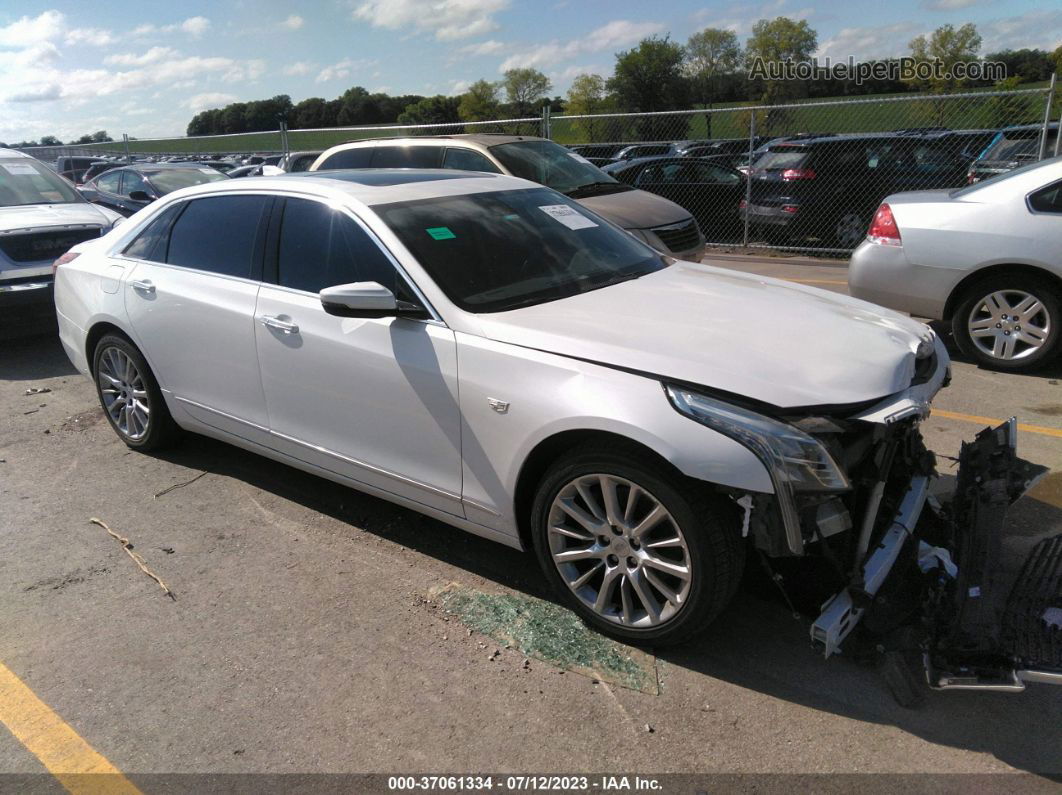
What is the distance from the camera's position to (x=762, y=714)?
273 cm

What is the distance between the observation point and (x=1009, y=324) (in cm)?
599

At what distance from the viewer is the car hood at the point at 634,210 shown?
328 inches

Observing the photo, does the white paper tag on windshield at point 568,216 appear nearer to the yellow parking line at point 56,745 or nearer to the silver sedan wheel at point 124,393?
the silver sedan wheel at point 124,393

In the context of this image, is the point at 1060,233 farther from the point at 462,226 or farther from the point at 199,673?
the point at 199,673

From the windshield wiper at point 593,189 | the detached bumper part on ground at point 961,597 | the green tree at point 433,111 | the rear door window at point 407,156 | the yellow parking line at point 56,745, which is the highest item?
the green tree at point 433,111

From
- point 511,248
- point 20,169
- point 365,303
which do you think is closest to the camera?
point 365,303

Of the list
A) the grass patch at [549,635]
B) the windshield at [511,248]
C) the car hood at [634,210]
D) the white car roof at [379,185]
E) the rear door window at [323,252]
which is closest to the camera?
the grass patch at [549,635]

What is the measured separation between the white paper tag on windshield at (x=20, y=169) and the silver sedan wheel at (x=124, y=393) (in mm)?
5445

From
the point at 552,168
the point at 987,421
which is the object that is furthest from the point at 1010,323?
the point at 552,168

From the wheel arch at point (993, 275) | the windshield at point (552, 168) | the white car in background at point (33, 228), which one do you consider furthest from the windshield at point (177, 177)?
the wheel arch at point (993, 275)

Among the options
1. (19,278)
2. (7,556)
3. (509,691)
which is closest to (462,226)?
(509,691)

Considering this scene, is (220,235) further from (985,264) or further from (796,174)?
(796,174)

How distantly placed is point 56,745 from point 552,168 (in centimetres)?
783

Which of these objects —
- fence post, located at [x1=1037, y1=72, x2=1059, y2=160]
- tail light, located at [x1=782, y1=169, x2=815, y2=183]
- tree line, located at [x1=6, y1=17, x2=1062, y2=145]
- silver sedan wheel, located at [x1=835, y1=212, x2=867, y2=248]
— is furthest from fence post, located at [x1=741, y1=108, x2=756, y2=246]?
tree line, located at [x1=6, y1=17, x2=1062, y2=145]
